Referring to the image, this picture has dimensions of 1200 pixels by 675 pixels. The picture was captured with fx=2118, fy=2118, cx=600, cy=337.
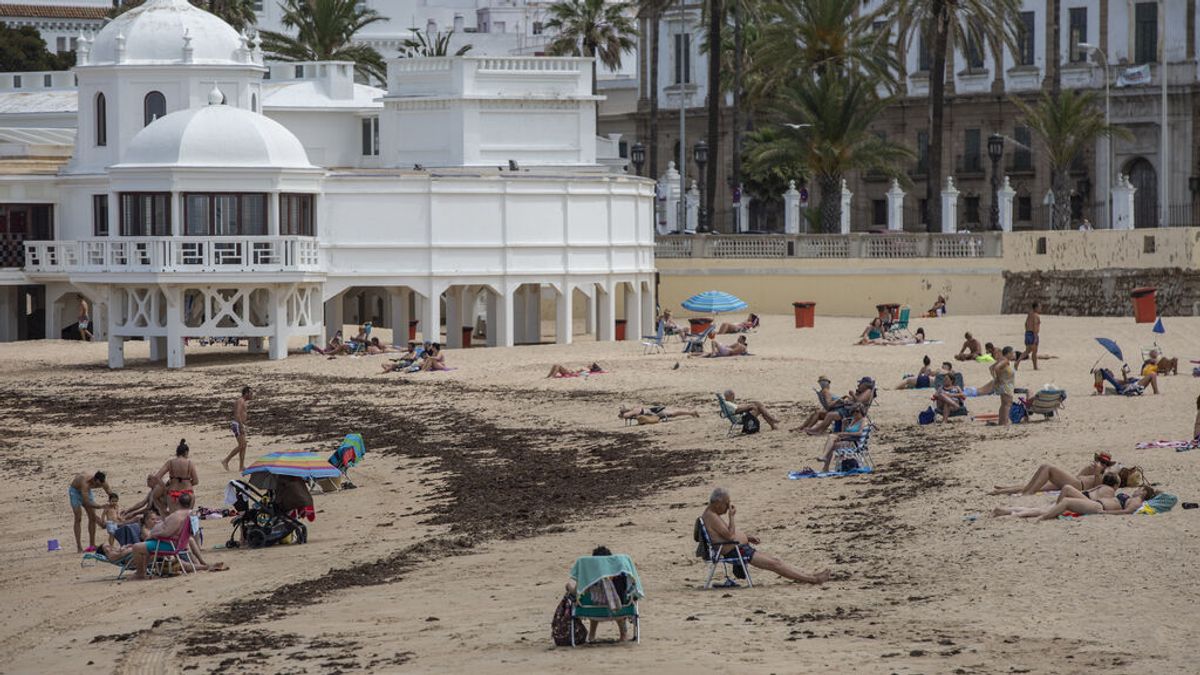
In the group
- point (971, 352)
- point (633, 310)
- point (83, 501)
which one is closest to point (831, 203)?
point (633, 310)

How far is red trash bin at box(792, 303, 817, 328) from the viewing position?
175ft

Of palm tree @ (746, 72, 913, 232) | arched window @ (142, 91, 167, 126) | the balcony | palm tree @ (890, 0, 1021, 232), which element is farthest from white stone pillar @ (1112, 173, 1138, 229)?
arched window @ (142, 91, 167, 126)

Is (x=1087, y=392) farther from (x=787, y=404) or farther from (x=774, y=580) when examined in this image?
(x=774, y=580)

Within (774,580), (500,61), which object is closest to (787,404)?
(774,580)

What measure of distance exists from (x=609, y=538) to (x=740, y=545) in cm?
359

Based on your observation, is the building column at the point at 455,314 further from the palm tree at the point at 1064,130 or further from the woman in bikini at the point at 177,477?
Answer: the woman in bikini at the point at 177,477

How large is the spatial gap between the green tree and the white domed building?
3975 cm

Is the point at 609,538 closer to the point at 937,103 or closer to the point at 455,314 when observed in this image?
the point at 455,314

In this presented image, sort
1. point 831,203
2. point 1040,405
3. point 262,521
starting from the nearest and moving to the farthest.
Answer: point 262,521 < point 1040,405 < point 831,203

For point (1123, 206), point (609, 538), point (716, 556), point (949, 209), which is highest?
point (949, 209)

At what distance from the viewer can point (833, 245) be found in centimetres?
5903

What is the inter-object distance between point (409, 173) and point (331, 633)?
104ft

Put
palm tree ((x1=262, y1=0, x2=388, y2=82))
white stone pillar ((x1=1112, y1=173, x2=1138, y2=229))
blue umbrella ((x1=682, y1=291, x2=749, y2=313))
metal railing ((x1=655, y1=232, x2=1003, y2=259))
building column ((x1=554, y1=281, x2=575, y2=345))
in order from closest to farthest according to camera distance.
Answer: blue umbrella ((x1=682, y1=291, x2=749, y2=313)) → building column ((x1=554, y1=281, x2=575, y2=345)) → white stone pillar ((x1=1112, y1=173, x2=1138, y2=229)) → metal railing ((x1=655, y1=232, x2=1003, y2=259)) → palm tree ((x1=262, y1=0, x2=388, y2=82))

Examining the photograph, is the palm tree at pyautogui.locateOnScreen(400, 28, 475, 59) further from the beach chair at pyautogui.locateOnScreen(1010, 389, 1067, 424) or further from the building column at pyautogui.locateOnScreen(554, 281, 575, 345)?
the beach chair at pyautogui.locateOnScreen(1010, 389, 1067, 424)
